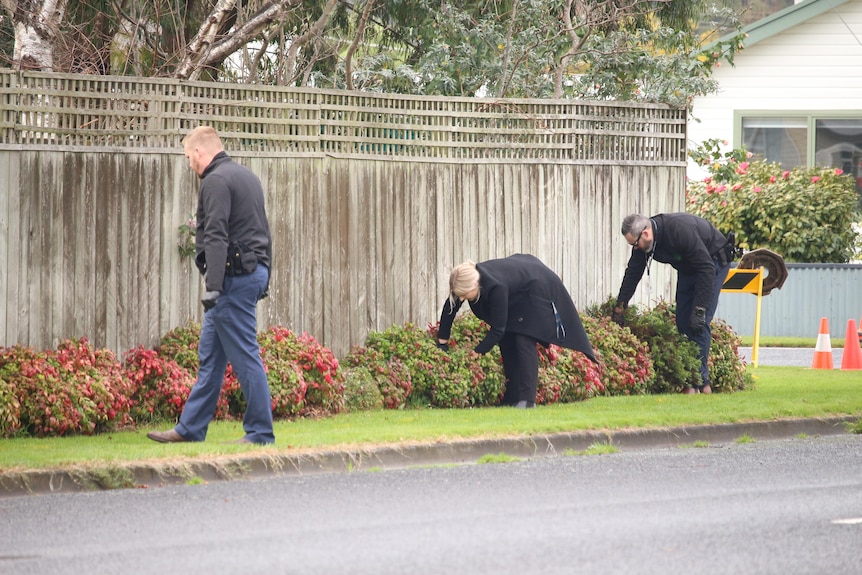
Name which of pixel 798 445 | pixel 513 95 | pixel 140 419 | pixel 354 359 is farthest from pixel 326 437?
pixel 513 95

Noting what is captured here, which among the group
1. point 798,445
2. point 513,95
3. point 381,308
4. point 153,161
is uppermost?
point 513,95

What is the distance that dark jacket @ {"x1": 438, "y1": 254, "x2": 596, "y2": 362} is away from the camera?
11.1m

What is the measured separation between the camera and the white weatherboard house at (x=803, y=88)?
2470 cm

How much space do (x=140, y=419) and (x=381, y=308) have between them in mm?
2695

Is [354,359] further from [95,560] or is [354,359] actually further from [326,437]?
[95,560]

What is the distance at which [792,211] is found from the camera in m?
22.1

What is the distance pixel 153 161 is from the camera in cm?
1088

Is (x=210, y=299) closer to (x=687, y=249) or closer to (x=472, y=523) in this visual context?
(x=472, y=523)

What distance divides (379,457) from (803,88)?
18151mm

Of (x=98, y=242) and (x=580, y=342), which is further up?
(x=98, y=242)

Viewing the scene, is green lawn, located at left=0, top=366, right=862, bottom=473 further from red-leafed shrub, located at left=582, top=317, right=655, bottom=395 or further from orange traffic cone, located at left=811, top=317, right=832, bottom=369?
orange traffic cone, located at left=811, top=317, right=832, bottom=369

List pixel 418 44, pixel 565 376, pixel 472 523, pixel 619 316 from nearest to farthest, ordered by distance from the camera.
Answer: pixel 472 523, pixel 565 376, pixel 619 316, pixel 418 44

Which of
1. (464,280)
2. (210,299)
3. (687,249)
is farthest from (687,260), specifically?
(210,299)

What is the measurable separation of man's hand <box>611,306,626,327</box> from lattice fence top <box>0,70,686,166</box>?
1470 mm
